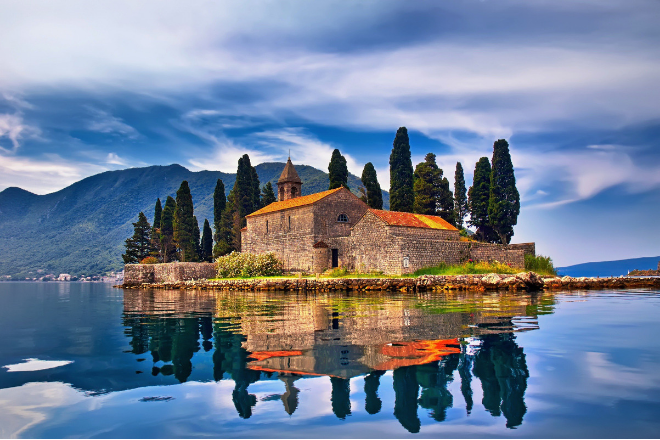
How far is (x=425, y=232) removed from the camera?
3747cm

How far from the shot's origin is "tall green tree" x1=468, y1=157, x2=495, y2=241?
49250 millimetres

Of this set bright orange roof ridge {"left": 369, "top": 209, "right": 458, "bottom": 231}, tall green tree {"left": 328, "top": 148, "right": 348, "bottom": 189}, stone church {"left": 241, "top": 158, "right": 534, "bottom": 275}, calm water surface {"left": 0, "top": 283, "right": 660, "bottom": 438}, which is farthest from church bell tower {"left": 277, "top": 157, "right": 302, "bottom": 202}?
calm water surface {"left": 0, "top": 283, "right": 660, "bottom": 438}

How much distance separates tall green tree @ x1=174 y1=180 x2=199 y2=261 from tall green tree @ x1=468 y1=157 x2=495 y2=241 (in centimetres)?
3204

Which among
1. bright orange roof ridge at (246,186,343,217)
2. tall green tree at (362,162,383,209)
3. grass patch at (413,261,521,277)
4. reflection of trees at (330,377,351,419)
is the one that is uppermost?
tall green tree at (362,162,383,209)

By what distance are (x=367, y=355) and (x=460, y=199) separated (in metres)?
49.4

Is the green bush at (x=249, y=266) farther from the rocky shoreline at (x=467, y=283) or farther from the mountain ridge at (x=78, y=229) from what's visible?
the mountain ridge at (x=78, y=229)

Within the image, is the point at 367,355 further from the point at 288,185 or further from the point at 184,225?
the point at 184,225

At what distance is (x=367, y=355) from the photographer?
7668 mm

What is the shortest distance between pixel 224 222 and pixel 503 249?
3379 centimetres

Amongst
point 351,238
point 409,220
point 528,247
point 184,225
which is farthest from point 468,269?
point 184,225

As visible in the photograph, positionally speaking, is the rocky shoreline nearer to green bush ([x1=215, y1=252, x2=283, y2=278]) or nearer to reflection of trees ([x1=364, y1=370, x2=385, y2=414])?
green bush ([x1=215, y1=252, x2=283, y2=278])

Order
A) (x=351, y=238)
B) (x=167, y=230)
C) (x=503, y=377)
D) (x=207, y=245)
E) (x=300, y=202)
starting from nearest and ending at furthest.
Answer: (x=503, y=377) < (x=351, y=238) < (x=300, y=202) < (x=167, y=230) < (x=207, y=245)

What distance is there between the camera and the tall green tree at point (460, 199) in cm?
5419

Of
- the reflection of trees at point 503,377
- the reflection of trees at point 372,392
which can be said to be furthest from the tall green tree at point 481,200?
the reflection of trees at point 372,392
